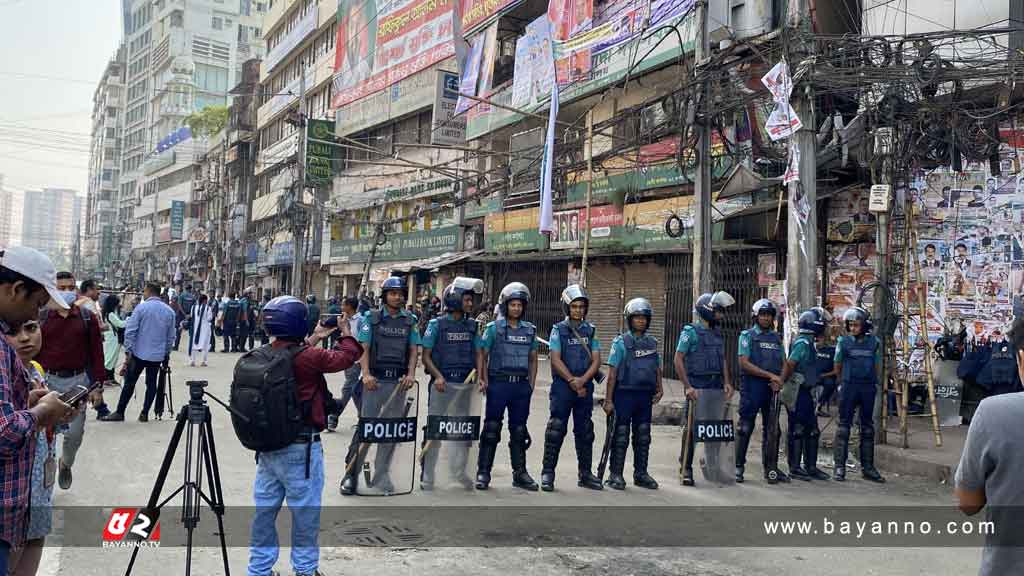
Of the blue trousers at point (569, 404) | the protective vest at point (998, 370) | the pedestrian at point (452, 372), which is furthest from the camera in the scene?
the protective vest at point (998, 370)

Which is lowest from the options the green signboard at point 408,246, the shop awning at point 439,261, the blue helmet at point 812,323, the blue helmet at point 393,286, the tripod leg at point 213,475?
the tripod leg at point 213,475

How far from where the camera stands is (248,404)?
4.09 meters

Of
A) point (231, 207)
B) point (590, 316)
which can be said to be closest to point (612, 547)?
point (590, 316)

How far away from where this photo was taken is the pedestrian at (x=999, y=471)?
235 cm

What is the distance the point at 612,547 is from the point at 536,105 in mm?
16620

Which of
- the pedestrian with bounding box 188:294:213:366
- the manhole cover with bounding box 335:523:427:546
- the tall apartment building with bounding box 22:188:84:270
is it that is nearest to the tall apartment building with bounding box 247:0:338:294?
the pedestrian with bounding box 188:294:213:366

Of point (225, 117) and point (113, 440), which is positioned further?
point (225, 117)

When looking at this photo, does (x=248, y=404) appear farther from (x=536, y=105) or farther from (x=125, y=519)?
(x=536, y=105)

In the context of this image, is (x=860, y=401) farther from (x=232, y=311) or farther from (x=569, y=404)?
(x=232, y=311)

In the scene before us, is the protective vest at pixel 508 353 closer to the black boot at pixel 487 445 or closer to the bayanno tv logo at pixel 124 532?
the black boot at pixel 487 445

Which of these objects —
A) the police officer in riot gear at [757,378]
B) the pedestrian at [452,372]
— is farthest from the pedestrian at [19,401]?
the police officer in riot gear at [757,378]

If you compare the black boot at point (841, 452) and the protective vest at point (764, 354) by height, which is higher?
the protective vest at point (764, 354)

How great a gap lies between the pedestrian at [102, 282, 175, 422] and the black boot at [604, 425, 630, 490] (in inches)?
238

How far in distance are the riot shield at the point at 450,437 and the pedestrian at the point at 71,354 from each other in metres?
2.88
